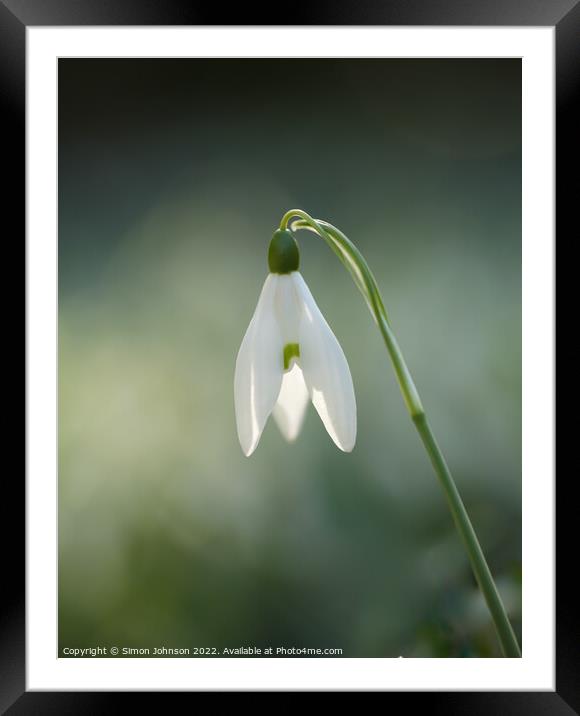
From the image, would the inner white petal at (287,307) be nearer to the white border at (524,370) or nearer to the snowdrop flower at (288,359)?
the snowdrop flower at (288,359)

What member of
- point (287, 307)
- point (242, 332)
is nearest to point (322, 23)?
point (287, 307)

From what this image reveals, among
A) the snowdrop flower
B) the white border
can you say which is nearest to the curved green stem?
the snowdrop flower

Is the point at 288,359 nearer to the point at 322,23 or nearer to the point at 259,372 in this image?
the point at 259,372

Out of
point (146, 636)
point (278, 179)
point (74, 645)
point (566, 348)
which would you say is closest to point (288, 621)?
point (146, 636)

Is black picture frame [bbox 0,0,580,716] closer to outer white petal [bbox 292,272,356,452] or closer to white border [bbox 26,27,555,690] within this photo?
white border [bbox 26,27,555,690]

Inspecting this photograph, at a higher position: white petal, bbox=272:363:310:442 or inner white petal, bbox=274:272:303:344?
inner white petal, bbox=274:272:303:344

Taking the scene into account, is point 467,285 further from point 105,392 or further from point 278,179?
point 105,392

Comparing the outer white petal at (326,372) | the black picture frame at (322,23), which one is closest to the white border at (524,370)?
the black picture frame at (322,23)
